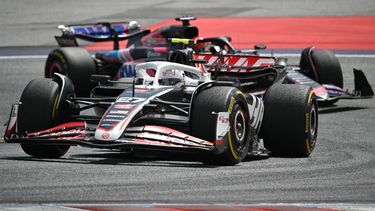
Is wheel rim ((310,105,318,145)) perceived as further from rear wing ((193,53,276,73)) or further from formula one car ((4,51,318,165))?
rear wing ((193,53,276,73))

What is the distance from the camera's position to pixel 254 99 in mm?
13039

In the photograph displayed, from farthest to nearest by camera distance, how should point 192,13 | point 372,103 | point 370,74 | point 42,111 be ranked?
point 192,13 → point 370,74 → point 372,103 → point 42,111

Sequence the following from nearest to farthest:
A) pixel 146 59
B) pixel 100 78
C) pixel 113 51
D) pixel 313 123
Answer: pixel 100 78 → pixel 313 123 → pixel 146 59 → pixel 113 51

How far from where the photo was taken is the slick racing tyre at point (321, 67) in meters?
19.4

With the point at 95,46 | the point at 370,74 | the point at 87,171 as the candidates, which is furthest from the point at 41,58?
the point at 87,171

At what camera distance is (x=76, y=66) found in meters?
20.5

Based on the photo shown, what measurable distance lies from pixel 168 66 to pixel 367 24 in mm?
18790

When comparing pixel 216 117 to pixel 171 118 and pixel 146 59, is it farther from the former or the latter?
pixel 146 59

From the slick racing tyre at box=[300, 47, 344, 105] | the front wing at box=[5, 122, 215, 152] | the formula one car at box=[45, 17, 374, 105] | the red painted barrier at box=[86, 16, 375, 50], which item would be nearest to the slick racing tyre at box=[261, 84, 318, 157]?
the front wing at box=[5, 122, 215, 152]

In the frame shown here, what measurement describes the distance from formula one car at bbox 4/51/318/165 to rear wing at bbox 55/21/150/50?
26.6 feet

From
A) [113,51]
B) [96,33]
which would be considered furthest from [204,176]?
[96,33]

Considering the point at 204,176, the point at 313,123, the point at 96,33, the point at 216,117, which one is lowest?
the point at 96,33

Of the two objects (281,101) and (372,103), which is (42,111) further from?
(372,103)

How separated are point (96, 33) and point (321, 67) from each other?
16.2 feet
